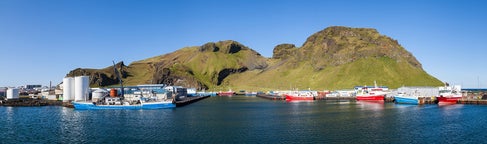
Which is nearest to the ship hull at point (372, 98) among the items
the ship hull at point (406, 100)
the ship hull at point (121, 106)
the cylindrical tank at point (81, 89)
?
the ship hull at point (406, 100)

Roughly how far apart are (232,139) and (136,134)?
18065 mm

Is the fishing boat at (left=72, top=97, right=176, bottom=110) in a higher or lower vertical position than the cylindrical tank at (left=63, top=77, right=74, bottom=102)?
lower

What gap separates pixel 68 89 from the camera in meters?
159

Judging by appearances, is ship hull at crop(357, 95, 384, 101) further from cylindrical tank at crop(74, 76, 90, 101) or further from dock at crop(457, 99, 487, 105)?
cylindrical tank at crop(74, 76, 90, 101)

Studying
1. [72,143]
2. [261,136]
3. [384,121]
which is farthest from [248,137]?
[384,121]

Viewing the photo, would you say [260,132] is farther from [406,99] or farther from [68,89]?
[68,89]

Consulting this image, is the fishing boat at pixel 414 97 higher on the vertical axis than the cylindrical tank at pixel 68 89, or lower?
lower

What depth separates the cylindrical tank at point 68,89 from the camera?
158375 millimetres

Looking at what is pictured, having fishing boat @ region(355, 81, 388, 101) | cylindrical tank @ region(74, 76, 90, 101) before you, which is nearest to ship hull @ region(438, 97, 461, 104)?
fishing boat @ region(355, 81, 388, 101)

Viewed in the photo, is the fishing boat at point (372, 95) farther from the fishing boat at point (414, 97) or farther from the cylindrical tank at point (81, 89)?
the cylindrical tank at point (81, 89)

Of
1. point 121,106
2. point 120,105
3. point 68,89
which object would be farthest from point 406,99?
point 68,89

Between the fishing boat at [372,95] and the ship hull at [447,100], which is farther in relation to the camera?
the fishing boat at [372,95]

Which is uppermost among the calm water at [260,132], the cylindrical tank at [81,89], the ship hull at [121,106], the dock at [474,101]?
the cylindrical tank at [81,89]

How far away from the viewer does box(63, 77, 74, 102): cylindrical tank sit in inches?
6235
